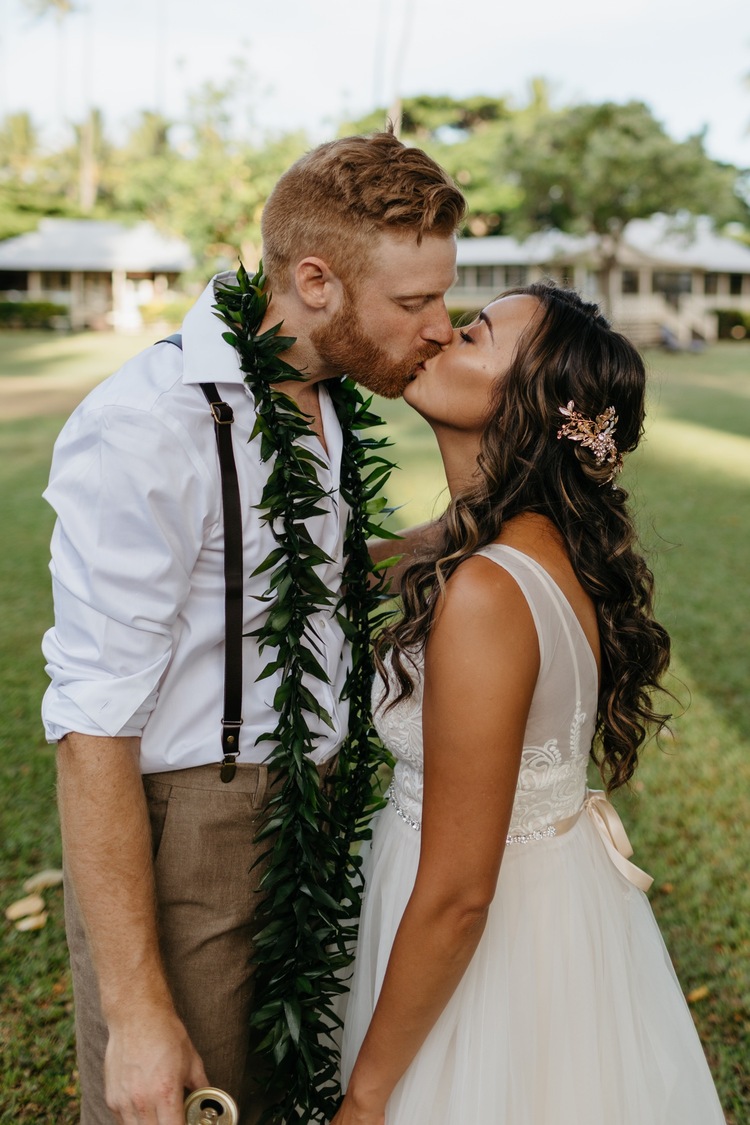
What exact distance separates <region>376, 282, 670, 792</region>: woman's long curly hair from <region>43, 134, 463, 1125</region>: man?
0.30 metres

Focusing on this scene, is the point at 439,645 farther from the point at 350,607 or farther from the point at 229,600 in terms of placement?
the point at 350,607

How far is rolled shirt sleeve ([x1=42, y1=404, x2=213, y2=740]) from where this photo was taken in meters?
1.93

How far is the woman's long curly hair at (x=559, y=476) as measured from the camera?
2.17m

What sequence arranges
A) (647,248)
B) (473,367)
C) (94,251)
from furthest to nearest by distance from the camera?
(94,251) < (647,248) < (473,367)

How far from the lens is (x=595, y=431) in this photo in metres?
2.19

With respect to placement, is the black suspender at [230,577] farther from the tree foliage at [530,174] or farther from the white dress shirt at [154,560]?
the tree foliage at [530,174]

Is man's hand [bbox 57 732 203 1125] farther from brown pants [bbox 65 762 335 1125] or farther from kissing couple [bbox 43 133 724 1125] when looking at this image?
brown pants [bbox 65 762 335 1125]

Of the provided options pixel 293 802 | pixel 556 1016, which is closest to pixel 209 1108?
pixel 293 802

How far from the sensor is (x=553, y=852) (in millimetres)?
2264

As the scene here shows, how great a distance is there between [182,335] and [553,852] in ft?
4.84

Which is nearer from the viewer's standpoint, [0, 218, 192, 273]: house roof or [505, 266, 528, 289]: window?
[0, 218, 192, 273]: house roof

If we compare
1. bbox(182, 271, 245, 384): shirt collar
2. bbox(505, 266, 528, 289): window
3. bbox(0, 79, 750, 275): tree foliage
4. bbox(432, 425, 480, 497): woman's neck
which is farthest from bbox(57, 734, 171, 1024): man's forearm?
bbox(505, 266, 528, 289): window

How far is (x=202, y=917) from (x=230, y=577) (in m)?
0.81

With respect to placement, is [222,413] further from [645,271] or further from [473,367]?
[645,271]
